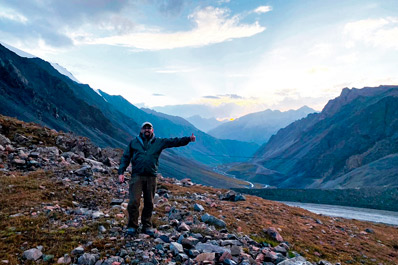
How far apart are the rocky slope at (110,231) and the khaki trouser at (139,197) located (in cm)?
65

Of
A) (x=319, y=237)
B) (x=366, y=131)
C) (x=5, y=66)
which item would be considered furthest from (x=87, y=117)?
(x=366, y=131)

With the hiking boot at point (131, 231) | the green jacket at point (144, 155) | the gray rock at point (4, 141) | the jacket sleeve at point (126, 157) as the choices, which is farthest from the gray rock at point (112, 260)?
the gray rock at point (4, 141)

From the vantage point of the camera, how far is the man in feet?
29.8

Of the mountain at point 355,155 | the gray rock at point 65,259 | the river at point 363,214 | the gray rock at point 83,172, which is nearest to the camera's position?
the gray rock at point 65,259

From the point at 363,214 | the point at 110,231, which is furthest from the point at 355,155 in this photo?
the point at 110,231

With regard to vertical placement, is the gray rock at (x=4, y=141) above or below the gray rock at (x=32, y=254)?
above

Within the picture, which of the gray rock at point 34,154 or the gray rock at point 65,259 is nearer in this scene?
the gray rock at point 65,259

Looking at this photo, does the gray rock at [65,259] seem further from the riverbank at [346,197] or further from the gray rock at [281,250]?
the riverbank at [346,197]

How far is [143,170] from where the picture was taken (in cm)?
909

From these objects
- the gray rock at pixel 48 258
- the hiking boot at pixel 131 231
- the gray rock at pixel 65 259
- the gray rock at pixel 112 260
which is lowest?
the gray rock at pixel 48 258

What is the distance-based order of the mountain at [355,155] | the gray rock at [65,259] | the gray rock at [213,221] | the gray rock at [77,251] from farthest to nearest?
the mountain at [355,155], the gray rock at [213,221], the gray rock at [77,251], the gray rock at [65,259]

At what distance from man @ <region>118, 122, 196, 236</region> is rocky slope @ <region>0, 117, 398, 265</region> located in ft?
2.32

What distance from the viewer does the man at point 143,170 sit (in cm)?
909

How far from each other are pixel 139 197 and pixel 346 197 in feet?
357
